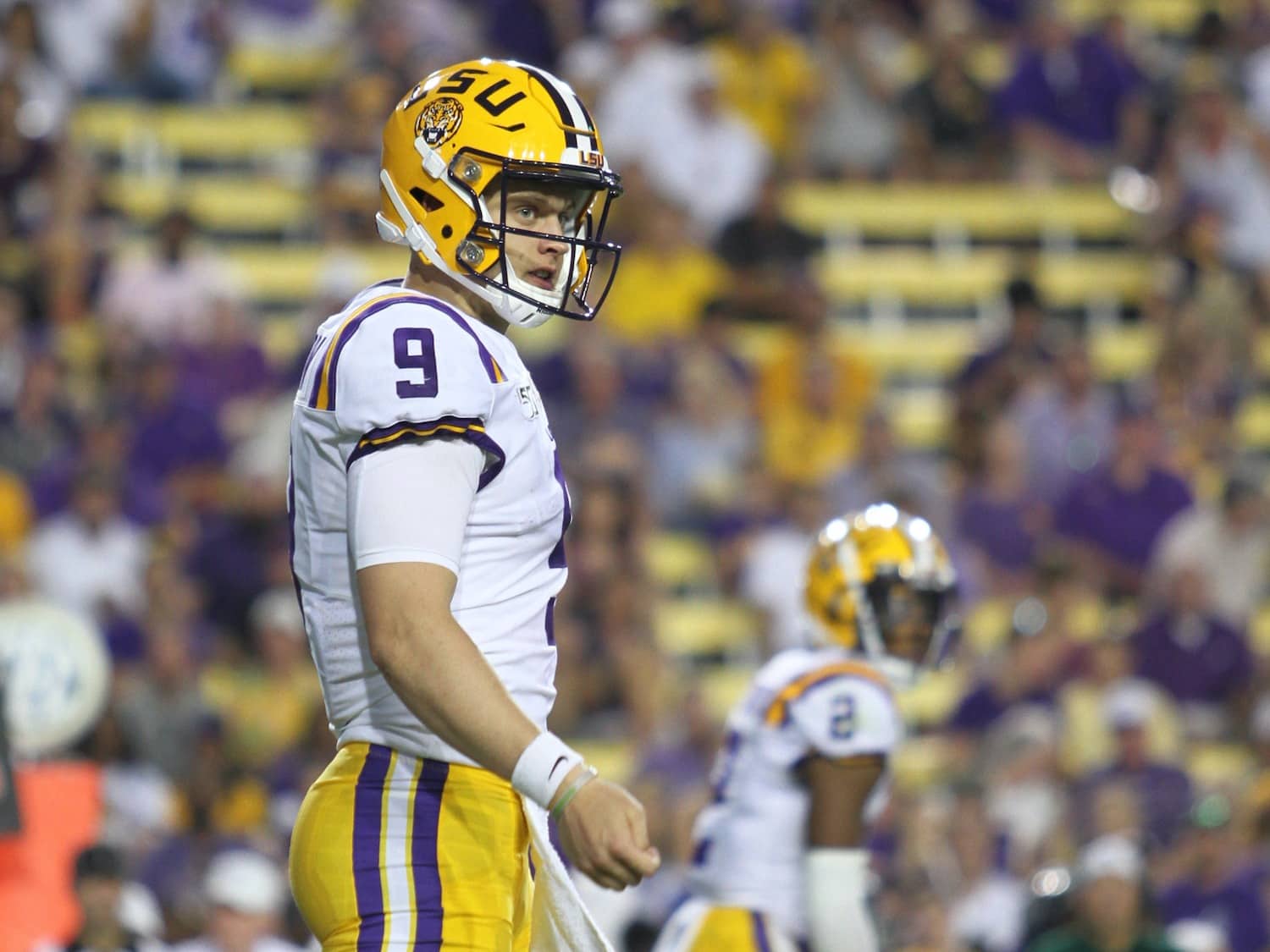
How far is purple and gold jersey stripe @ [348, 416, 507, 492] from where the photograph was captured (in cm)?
302

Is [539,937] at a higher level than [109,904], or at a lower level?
higher

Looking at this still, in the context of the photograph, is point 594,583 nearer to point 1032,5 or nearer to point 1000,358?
point 1000,358

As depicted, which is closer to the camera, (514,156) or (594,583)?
(514,156)

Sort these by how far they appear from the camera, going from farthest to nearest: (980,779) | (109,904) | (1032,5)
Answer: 1. (1032,5)
2. (980,779)
3. (109,904)

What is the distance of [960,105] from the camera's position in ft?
42.8

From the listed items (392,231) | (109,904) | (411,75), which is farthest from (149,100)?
(392,231)

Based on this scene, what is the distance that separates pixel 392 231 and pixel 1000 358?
27.9 feet

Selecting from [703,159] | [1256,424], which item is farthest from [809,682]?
[1256,424]

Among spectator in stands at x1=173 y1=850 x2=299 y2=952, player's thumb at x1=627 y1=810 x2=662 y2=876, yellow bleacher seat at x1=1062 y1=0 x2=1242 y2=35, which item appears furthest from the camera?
yellow bleacher seat at x1=1062 y1=0 x2=1242 y2=35

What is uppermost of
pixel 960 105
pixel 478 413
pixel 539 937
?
pixel 960 105

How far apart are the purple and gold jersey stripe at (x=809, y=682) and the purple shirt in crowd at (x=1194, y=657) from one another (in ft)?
18.4

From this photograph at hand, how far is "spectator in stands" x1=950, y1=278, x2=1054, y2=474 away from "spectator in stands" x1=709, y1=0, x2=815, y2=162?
1.91m

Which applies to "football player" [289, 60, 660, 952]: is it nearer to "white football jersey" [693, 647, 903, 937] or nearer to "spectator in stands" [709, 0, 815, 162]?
"white football jersey" [693, 647, 903, 937]

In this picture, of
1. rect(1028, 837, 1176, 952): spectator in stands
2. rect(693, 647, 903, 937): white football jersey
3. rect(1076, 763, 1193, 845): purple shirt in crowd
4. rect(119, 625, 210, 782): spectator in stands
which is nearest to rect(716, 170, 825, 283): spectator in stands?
rect(1076, 763, 1193, 845): purple shirt in crowd
